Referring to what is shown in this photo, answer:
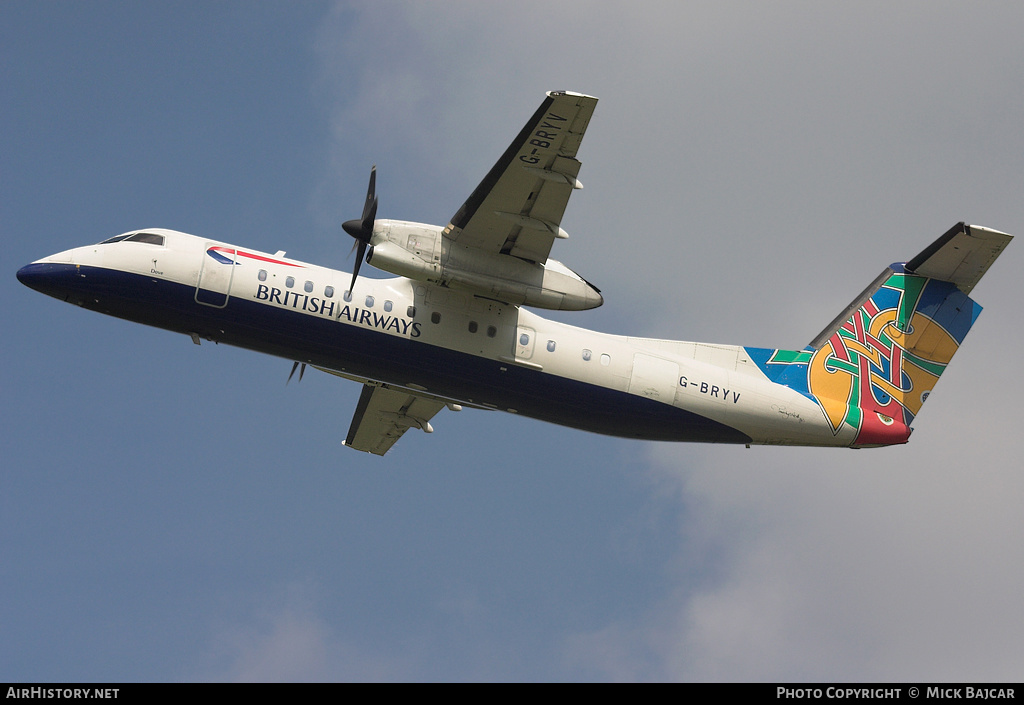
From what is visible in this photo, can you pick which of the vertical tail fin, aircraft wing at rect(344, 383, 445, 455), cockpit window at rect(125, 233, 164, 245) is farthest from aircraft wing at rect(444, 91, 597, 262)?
the vertical tail fin

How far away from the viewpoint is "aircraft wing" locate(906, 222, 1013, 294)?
2033 cm

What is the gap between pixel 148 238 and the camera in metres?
19.0

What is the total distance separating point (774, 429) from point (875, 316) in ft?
14.0

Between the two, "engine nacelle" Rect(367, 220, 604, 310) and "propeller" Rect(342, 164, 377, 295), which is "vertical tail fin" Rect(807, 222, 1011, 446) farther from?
"propeller" Rect(342, 164, 377, 295)

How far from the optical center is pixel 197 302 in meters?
18.4

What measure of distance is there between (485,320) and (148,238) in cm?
688

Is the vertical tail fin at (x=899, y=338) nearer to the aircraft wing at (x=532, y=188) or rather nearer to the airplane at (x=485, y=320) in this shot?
the airplane at (x=485, y=320)

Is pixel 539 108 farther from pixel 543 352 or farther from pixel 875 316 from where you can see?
pixel 875 316

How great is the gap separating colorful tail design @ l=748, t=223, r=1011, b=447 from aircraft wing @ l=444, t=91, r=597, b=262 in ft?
18.9

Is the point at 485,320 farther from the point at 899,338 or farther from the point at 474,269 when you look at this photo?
the point at 899,338

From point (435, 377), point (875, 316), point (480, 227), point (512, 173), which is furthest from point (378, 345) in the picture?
point (875, 316)

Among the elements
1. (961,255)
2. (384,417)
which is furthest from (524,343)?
(961,255)

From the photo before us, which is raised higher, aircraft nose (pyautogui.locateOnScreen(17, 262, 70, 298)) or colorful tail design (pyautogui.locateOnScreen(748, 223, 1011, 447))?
colorful tail design (pyautogui.locateOnScreen(748, 223, 1011, 447))
